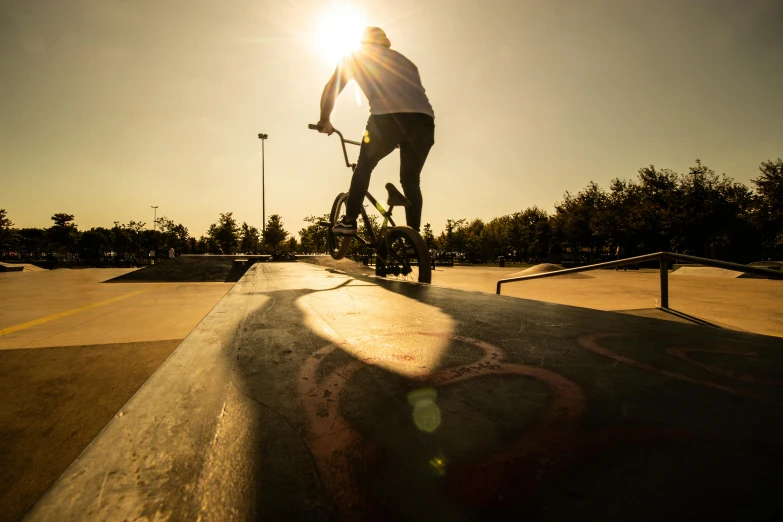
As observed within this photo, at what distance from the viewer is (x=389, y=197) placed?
13.2 feet

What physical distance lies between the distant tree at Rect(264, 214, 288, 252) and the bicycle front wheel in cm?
4728

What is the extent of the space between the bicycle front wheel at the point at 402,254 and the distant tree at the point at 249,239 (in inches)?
2265

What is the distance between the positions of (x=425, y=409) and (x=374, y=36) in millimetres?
3842

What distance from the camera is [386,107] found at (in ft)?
11.0

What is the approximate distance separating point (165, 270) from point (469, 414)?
15.2 metres

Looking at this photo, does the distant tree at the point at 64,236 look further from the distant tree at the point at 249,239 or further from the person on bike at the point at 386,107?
the person on bike at the point at 386,107

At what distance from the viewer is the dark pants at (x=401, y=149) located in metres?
3.41

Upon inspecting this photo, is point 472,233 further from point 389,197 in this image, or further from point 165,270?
point 389,197

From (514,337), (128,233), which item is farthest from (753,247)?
(128,233)

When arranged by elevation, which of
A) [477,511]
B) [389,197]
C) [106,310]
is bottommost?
[106,310]

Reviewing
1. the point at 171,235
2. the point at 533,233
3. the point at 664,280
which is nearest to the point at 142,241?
the point at 171,235

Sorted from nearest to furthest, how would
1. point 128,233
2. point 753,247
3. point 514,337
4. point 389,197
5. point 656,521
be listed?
point 656,521 → point 514,337 → point 389,197 → point 753,247 → point 128,233

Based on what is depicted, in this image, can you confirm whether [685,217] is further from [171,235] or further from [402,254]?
[171,235]

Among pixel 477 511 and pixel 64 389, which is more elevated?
pixel 477 511
